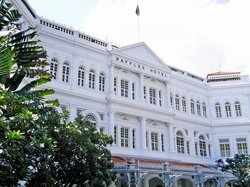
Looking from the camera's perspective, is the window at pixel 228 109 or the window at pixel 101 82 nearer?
the window at pixel 101 82

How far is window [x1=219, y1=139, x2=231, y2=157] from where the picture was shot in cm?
2886

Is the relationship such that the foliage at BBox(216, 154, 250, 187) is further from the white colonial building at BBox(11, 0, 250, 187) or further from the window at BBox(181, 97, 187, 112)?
the window at BBox(181, 97, 187, 112)

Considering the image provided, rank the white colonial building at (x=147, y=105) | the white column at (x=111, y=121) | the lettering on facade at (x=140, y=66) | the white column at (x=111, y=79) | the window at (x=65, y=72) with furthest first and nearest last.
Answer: the lettering on facade at (x=140, y=66) < the white column at (x=111, y=79) < the white column at (x=111, y=121) < the window at (x=65, y=72) < the white colonial building at (x=147, y=105)

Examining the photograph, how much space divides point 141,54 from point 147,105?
4.45 m

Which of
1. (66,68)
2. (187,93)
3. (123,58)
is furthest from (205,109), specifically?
(66,68)

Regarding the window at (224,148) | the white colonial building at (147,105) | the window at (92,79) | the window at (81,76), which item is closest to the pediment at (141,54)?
the white colonial building at (147,105)

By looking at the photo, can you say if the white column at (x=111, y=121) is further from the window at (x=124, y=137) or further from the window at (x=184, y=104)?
the window at (x=184, y=104)

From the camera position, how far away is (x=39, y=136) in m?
7.35

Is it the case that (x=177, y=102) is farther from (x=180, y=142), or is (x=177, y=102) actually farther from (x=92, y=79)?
(x=92, y=79)

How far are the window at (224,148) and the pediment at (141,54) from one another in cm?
969

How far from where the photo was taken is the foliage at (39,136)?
718 centimetres

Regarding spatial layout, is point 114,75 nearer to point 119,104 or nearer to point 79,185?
point 119,104

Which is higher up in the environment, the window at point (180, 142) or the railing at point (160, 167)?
the window at point (180, 142)

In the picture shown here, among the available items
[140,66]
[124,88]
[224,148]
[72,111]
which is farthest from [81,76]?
[224,148]
